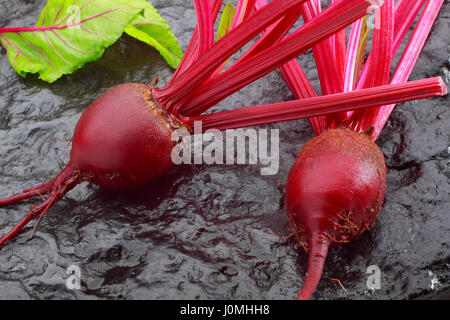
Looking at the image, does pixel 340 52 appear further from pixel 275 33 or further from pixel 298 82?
pixel 275 33

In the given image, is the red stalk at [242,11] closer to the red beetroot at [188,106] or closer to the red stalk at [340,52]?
the red beetroot at [188,106]

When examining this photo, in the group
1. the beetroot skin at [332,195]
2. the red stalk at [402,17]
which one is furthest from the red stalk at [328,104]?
the red stalk at [402,17]

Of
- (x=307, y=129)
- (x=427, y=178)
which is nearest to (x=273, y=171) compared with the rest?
(x=307, y=129)

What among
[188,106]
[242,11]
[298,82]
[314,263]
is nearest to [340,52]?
[298,82]

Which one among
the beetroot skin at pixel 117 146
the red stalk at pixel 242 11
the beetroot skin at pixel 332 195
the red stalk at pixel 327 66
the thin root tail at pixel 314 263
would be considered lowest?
the thin root tail at pixel 314 263

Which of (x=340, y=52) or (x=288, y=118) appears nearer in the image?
(x=288, y=118)

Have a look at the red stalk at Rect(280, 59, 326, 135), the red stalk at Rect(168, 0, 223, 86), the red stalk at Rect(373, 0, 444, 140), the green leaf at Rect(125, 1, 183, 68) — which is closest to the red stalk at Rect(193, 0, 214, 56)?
the red stalk at Rect(168, 0, 223, 86)

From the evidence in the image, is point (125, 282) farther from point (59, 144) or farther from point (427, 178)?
point (427, 178)
